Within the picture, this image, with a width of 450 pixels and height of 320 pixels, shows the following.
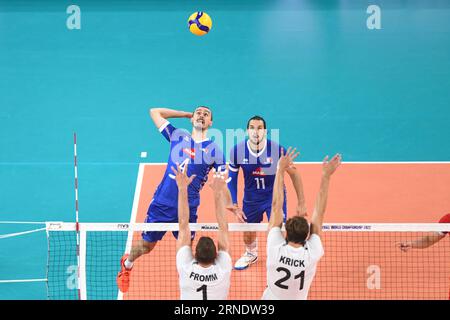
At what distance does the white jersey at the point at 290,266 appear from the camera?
24.5ft

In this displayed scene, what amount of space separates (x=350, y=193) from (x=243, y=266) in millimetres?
3489

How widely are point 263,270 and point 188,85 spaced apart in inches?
289

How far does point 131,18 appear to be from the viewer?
1998cm

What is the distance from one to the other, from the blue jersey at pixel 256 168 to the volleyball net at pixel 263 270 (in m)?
0.65

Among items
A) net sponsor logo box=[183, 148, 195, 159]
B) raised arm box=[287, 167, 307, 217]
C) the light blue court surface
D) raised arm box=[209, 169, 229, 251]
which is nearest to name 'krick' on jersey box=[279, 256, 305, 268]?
raised arm box=[209, 169, 229, 251]

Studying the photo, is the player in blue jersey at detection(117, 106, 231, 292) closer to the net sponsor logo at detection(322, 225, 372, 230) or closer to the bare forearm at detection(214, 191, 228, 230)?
the net sponsor logo at detection(322, 225, 372, 230)

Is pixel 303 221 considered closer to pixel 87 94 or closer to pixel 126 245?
pixel 126 245

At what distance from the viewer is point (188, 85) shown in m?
17.3

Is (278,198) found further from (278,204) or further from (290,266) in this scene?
(290,266)

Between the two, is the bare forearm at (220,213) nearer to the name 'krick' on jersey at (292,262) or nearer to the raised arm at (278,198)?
the raised arm at (278,198)

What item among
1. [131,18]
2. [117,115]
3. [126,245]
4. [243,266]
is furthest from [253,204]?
[131,18]

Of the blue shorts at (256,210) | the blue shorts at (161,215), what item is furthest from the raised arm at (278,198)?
the blue shorts at (256,210)

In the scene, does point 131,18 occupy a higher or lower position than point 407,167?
higher

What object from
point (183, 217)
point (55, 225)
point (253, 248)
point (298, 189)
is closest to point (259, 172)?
point (298, 189)
